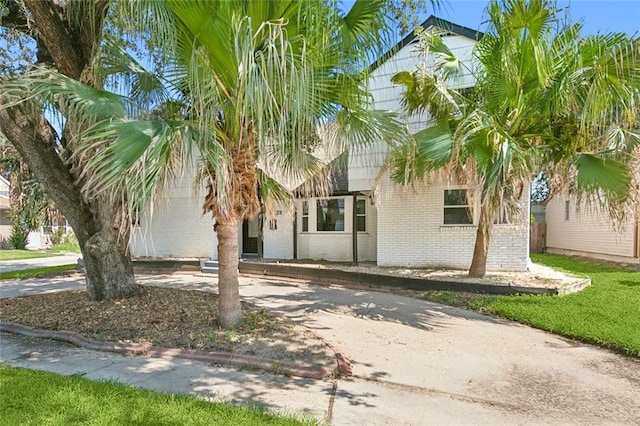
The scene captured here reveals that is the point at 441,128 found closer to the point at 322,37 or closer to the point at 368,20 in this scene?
the point at 368,20

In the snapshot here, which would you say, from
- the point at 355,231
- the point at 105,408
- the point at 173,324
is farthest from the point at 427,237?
the point at 105,408

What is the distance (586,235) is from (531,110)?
11.7 m

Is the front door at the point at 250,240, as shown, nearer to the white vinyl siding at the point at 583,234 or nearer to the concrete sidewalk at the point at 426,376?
the concrete sidewalk at the point at 426,376

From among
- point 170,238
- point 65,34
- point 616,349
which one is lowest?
point 616,349

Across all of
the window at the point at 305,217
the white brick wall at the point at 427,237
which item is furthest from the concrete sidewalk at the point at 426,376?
the window at the point at 305,217

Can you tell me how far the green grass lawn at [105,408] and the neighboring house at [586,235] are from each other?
10343mm

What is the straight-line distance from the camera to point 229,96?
16.3ft

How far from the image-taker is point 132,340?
5.72 metres

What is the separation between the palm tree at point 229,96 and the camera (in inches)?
160

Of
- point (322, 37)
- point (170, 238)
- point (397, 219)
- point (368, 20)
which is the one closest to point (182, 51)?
point (322, 37)

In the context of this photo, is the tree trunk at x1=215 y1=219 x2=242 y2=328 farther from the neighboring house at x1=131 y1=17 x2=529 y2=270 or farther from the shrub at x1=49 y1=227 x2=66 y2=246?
the shrub at x1=49 y1=227 x2=66 y2=246

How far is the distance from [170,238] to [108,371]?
40.6 feet

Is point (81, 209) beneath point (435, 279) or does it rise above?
above

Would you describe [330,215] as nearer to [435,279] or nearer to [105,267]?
[435,279]
